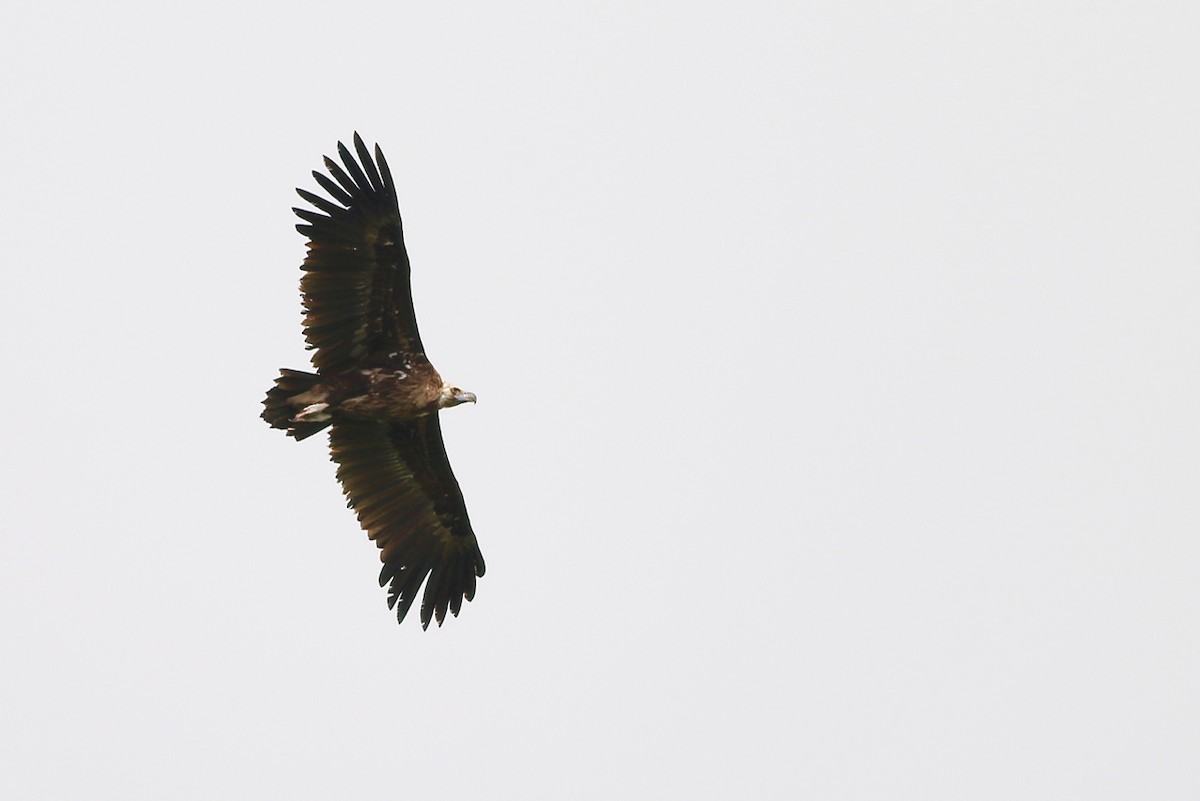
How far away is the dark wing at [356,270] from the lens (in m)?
19.4

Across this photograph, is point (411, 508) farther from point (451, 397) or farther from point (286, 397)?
point (286, 397)

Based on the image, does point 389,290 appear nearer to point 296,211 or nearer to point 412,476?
point 296,211

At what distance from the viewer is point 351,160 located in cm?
1942

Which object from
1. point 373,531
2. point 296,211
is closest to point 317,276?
point 296,211

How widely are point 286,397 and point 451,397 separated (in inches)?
76.2

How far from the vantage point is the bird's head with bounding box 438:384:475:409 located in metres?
20.6

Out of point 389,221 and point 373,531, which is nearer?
point 389,221

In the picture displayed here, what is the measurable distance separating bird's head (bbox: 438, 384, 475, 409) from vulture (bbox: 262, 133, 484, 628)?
16mm

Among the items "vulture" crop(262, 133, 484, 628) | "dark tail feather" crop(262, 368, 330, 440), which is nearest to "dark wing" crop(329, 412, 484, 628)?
"vulture" crop(262, 133, 484, 628)

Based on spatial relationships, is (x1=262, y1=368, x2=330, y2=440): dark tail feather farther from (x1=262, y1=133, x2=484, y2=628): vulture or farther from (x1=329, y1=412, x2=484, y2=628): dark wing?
(x1=329, y1=412, x2=484, y2=628): dark wing

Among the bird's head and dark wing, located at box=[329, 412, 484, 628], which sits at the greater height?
the bird's head

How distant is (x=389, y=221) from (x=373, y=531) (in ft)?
13.6

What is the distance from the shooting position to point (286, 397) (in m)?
19.8

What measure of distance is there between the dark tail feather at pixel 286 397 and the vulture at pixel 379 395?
1 centimetres
